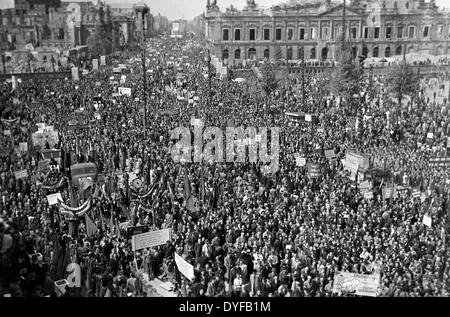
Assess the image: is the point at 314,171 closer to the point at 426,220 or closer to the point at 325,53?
the point at 426,220

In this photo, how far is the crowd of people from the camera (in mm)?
10562

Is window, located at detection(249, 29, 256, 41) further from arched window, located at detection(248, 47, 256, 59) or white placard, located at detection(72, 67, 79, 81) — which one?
white placard, located at detection(72, 67, 79, 81)

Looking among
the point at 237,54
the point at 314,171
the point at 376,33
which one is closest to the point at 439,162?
the point at 314,171

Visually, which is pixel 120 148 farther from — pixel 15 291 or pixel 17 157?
pixel 15 291

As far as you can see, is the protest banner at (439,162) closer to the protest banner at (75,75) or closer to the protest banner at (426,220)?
the protest banner at (426,220)

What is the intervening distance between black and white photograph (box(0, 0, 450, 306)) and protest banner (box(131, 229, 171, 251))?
0.02 metres

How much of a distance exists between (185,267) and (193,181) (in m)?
5.77

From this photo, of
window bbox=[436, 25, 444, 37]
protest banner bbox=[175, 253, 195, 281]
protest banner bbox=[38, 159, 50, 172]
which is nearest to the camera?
protest banner bbox=[175, 253, 195, 281]

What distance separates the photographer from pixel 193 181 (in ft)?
53.3

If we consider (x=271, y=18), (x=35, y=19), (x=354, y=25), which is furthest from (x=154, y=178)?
(x=354, y=25)

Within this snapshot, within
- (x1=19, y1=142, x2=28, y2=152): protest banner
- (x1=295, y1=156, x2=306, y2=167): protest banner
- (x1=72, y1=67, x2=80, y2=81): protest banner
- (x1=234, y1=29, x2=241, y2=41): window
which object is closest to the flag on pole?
(x1=19, y1=142, x2=28, y2=152): protest banner

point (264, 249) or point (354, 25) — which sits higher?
point (354, 25)

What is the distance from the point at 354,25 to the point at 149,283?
170 feet
